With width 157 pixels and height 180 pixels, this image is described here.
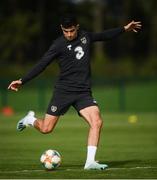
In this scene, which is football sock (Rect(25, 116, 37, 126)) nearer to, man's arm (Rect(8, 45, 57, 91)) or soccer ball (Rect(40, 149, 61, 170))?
man's arm (Rect(8, 45, 57, 91))

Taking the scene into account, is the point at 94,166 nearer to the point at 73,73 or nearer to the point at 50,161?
the point at 50,161

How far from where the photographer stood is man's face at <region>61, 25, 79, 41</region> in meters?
12.5

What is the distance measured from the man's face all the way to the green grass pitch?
1.99 meters

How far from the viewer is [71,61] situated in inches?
500

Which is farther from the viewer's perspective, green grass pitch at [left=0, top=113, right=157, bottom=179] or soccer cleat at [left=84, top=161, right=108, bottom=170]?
soccer cleat at [left=84, top=161, right=108, bottom=170]

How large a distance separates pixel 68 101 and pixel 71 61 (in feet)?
2.04

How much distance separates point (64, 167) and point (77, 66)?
160 centimetres

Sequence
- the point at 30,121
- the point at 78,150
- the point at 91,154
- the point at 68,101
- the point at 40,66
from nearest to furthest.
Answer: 1. the point at 91,154
2. the point at 40,66
3. the point at 68,101
4. the point at 30,121
5. the point at 78,150

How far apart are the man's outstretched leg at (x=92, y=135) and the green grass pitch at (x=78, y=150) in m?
0.19

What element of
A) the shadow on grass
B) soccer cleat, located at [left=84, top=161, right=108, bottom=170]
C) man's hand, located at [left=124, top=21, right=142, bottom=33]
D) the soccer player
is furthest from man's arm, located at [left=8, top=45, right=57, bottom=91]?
the shadow on grass

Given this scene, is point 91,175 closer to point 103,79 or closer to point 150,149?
point 150,149

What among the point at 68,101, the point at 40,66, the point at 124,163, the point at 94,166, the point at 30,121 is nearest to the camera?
the point at 94,166

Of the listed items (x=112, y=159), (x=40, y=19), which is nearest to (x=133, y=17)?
(x=40, y=19)

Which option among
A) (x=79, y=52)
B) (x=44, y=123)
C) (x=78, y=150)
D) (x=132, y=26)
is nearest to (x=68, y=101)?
(x=44, y=123)
